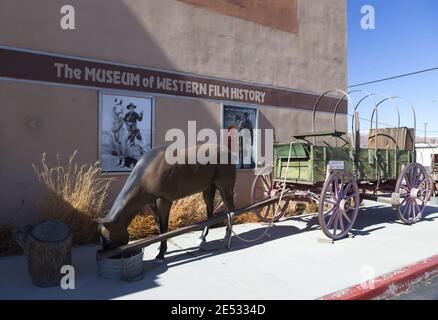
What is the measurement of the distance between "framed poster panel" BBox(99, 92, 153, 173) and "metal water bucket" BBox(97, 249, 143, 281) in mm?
2871

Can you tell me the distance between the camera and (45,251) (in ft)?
13.0

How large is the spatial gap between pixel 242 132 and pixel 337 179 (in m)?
3.12

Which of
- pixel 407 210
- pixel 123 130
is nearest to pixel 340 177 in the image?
pixel 407 210

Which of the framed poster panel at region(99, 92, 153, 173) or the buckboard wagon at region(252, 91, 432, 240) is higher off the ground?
the framed poster panel at region(99, 92, 153, 173)

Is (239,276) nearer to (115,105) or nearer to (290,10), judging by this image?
(115,105)

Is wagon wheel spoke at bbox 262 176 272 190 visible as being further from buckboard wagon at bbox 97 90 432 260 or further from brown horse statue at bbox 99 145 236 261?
brown horse statue at bbox 99 145 236 261

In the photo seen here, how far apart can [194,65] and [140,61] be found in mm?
1271

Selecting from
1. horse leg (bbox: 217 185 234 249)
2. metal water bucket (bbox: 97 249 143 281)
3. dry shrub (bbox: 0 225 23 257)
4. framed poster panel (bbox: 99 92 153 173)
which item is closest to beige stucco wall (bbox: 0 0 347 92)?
framed poster panel (bbox: 99 92 153 173)

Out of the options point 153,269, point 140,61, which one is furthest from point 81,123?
point 153,269

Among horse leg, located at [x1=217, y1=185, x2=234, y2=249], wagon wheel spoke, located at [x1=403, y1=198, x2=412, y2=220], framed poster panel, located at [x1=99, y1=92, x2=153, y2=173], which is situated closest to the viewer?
horse leg, located at [x1=217, y1=185, x2=234, y2=249]

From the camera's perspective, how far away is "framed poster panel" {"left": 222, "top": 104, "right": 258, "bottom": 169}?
8.64 metres

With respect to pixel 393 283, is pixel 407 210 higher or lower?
higher

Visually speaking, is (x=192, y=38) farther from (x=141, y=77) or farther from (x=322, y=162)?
(x=322, y=162)
